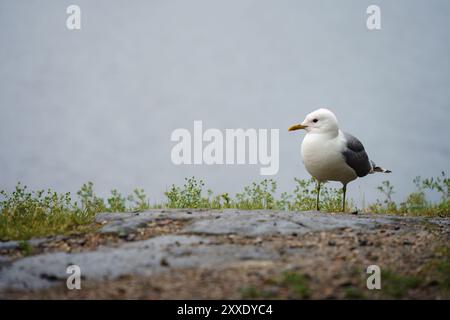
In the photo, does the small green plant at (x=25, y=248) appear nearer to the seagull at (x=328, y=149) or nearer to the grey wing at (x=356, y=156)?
the seagull at (x=328, y=149)

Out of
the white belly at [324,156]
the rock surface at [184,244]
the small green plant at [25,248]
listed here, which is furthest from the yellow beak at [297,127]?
the small green plant at [25,248]

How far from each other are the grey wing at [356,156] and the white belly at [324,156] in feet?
0.35

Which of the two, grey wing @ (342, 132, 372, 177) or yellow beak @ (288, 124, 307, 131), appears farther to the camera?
yellow beak @ (288, 124, 307, 131)

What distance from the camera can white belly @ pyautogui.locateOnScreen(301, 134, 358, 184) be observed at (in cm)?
995

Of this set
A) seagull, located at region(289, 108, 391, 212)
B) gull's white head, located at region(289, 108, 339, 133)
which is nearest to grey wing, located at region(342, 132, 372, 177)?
seagull, located at region(289, 108, 391, 212)

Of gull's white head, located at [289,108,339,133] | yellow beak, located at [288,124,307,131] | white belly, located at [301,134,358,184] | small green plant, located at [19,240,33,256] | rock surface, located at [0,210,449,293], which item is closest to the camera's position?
rock surface, located at [0,210,449,293]

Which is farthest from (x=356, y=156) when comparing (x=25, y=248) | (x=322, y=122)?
(x=25, y=248)

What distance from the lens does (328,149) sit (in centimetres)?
995

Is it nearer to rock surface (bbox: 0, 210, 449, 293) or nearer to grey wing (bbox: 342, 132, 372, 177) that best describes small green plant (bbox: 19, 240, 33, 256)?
rock surface (bbox: 0, 210, 449, 293)

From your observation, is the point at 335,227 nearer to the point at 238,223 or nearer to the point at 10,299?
the point at 238,223

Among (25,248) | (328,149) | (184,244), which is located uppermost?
(328,149)

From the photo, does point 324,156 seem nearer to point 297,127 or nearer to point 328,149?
point 328,149

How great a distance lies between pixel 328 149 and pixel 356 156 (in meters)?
0.67

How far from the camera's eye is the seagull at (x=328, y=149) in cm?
996
